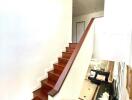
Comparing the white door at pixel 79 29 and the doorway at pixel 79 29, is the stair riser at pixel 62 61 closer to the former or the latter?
the doorway at pixel 79 29

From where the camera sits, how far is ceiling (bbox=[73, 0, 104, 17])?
5.57 metres

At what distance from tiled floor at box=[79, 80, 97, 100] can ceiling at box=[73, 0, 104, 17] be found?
3.76 metres

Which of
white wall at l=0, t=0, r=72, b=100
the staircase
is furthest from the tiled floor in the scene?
white wall at l=0, t=0, r=72, b=100

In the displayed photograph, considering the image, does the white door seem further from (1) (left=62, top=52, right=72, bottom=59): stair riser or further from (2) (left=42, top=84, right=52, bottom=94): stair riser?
(2) (left=42, top=84, right=52, bottom=94): stair riser

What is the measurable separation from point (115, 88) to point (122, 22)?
1670 millimetres

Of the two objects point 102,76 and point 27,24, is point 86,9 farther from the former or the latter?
point 102,76

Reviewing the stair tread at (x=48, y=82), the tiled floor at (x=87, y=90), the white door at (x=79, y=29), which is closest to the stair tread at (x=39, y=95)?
the stair tread at (x=48, y=82)

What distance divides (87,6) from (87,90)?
4.20m

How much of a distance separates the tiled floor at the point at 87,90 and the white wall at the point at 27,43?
4.69ft

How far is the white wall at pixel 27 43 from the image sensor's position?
3.05 meters

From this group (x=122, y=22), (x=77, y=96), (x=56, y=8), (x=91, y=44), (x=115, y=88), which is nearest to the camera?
(x=115, y=88)

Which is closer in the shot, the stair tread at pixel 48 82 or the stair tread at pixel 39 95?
the stair tread at pixel 39 95

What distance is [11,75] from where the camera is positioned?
10.3ft

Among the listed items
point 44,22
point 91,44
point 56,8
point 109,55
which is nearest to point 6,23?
point 44,22
